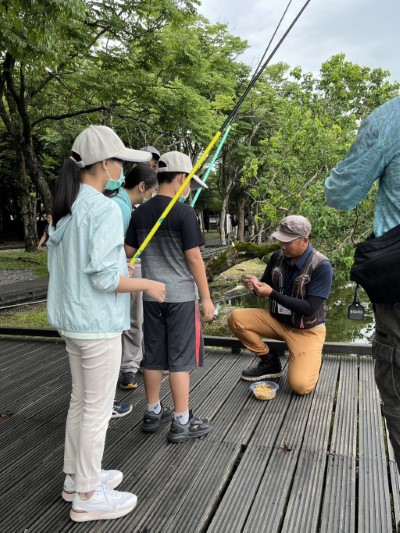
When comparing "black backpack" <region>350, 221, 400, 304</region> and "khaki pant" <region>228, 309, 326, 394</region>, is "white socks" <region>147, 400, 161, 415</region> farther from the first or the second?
"black backpack" <region>350, 221, 400, 304</region>

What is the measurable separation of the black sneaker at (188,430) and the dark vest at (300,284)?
1192 millimetres

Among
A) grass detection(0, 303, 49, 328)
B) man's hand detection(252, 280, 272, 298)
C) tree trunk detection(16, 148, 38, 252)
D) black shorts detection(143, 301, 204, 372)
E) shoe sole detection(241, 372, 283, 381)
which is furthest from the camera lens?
tree trunk detection(16, 148, 38, 252)

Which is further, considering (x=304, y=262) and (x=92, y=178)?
(x=304, y=262)

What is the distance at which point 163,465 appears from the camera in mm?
2623

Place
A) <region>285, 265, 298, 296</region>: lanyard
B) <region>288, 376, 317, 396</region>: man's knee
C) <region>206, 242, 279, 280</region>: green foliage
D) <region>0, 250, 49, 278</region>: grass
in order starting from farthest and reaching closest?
<region>0, 250, 49, 278</region>: grass, <region>206, 242, 279, 280</region>: green foliage, <region>285, 265, 298, 296</region>: lanyard, <region>288, 376, 317, 396</region>: man's knee

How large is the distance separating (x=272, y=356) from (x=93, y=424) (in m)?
2.12

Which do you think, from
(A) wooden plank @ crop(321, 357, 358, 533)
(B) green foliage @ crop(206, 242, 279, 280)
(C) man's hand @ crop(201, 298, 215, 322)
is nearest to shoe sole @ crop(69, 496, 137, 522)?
(A) wooden plank @ crop(321, 357, 358, 533)

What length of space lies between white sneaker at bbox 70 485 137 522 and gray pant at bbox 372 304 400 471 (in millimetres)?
1314

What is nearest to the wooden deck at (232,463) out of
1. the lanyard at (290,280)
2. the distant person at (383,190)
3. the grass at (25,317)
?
the distant person at (383,190)

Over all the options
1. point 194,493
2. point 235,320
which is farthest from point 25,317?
point 194,493

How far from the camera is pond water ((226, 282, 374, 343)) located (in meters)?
8.78

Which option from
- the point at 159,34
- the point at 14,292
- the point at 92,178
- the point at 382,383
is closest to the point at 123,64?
the point at 159,34

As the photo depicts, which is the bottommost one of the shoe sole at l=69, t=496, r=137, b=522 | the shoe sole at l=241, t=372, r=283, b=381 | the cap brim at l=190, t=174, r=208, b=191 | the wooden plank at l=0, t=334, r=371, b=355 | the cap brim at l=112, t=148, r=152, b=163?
the shoe sole at l=69, t=496, r=137, b=522

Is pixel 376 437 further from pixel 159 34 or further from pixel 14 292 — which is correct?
pixel 159 34
